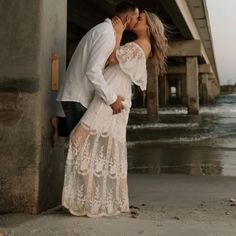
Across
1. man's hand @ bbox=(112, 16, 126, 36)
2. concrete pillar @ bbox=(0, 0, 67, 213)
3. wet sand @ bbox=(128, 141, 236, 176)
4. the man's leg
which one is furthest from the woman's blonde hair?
wet sand @ bbox=(128, 141, 236, 176)

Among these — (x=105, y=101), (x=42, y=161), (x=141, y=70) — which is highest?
(x=141, y=70)

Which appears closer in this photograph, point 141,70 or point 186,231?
point 186,231

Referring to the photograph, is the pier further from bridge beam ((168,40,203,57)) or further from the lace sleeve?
bridge beam ((168,40,203,57))

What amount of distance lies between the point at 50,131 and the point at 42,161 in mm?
300

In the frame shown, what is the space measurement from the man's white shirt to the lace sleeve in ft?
0.44

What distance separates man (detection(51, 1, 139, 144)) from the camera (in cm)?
401

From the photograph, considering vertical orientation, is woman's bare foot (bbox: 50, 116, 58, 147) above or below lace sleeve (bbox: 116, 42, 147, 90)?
below

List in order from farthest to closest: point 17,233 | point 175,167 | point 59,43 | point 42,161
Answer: point 175,167
point 59,43
point 42,161
point 17,233

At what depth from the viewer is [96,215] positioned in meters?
4.14

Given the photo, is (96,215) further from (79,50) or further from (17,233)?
(79,50)

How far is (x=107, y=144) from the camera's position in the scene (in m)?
4.18

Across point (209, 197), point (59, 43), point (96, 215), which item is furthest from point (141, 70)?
point (209, 197)
